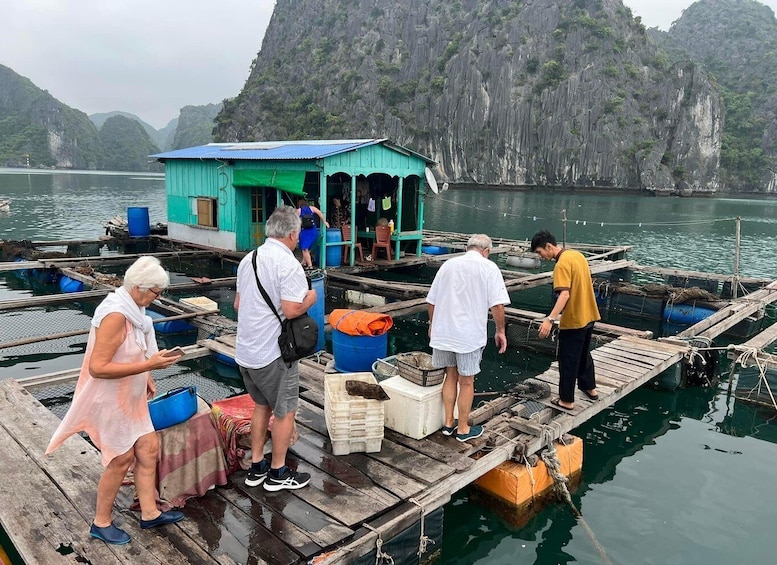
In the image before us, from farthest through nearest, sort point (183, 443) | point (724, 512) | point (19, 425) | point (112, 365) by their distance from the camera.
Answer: point (724, 512) < point (19, 425) < point (183, 443) < point (112, 365)

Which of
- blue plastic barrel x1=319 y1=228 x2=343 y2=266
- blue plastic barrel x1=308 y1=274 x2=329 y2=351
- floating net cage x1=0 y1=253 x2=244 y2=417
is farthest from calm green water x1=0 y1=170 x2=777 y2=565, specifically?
blue plastic barrel x1=308 y1=274 x2=329 y2=351

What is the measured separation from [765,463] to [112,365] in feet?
26.1

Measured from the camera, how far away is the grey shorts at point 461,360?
15.7ft

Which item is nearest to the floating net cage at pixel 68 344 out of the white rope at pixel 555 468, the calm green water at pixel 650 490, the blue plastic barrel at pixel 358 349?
the calm green water at pixel 650 490

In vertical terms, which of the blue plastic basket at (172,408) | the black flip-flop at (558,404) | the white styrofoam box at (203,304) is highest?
the blue plastic basket at (172,408)

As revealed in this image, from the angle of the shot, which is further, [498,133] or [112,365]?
[498,133]

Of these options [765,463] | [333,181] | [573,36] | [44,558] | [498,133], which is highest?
[573,36]

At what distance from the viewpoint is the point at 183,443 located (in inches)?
153

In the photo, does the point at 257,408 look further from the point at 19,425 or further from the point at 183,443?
the point at 19,425

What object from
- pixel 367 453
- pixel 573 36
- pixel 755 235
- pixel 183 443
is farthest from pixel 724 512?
pixel 573 36

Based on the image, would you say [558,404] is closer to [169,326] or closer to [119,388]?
[119,388]

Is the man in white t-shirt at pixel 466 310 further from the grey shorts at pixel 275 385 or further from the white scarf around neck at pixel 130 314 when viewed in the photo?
the white scarf around neck at pixel 130 314

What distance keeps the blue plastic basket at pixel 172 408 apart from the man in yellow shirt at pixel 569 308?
3.41 m

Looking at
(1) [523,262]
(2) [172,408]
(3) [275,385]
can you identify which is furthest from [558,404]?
(1) [523,262]
